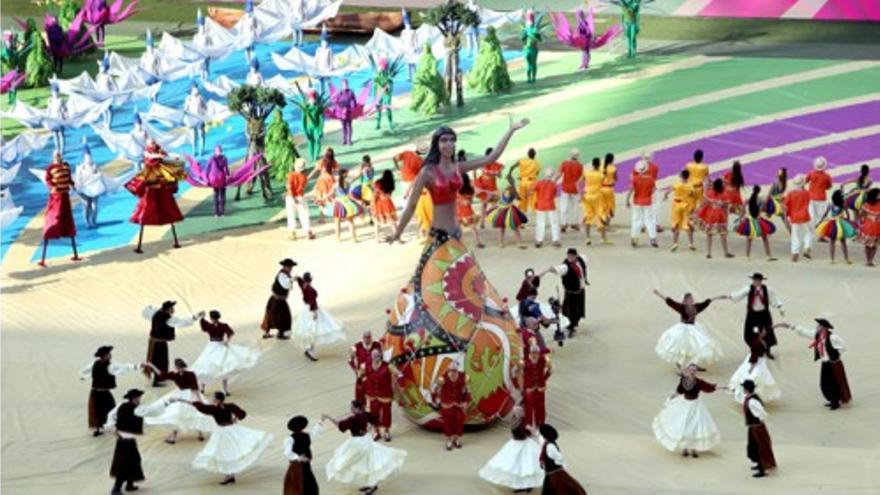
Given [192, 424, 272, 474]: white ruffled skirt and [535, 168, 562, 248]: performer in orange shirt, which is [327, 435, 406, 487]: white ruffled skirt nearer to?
[192, 424, 272, 474]: white ruffled skirt

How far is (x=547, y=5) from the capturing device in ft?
136

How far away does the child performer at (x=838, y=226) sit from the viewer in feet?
87.1

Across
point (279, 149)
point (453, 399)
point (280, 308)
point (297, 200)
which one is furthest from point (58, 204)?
point (453, 399)

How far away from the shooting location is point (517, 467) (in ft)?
63.7

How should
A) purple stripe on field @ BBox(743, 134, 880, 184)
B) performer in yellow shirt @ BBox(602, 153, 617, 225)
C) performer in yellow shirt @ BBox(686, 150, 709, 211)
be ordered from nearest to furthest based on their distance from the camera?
performer in yellow shirt @ BBox(686, 150, 709, 211)
performer in yellow shirt @ BBox(602, 153, 617, 225)
purple stripe on field @ BBox(743, 134, 880, 184)

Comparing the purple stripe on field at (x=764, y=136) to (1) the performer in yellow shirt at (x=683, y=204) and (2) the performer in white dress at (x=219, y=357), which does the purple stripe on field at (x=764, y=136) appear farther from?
(2) the performer in white dress at (x=219, y=357)

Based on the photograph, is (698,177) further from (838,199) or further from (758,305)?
(758,305)

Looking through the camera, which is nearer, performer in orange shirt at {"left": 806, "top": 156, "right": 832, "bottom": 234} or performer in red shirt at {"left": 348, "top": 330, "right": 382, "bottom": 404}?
performer in red shirt at {"left": 348, "top": 330, "right": 382, "bottom": 404}

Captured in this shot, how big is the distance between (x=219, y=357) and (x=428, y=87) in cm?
1248

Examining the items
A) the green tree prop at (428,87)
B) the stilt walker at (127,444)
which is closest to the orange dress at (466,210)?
the green tree prop at (428,87)

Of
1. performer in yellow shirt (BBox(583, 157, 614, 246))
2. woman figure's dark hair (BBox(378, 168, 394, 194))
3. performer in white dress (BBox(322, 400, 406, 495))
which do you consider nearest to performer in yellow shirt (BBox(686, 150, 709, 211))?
performer in yellow shirt (BBox(583, 157, 614, 246))

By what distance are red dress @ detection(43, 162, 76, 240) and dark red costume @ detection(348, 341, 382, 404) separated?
25.8 ft

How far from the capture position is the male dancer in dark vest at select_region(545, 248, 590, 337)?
23.9m

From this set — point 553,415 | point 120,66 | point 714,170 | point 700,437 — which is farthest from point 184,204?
point 700,437
